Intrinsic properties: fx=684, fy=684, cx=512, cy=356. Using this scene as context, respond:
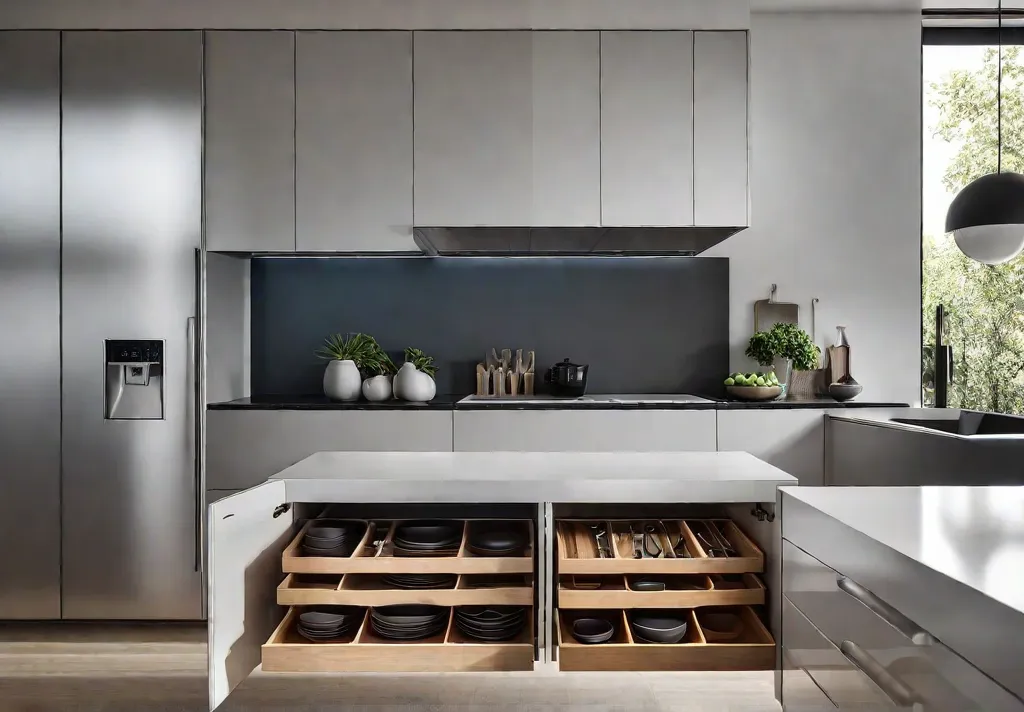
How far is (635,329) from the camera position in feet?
11.8

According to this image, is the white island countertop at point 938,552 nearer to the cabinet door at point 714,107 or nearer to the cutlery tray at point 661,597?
the cutlery tray at point 661,597

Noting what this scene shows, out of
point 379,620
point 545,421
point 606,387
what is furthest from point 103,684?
point 606,387

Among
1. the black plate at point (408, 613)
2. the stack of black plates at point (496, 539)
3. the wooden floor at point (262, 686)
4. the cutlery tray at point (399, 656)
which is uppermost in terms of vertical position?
the stack of black plates at point (496, 539)

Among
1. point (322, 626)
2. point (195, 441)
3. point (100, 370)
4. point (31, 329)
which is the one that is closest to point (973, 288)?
point (322, 626)

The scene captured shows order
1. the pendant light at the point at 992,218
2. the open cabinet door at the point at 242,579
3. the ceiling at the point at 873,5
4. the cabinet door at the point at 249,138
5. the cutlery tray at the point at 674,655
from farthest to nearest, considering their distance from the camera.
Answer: the ceiling at the point at 873,5 < the cabinet door at the point at 249,138 < the pendant light at the point at 992,218 < the cutlery tray at the point at 674,655 < the open cabinet door at the point at 242,579

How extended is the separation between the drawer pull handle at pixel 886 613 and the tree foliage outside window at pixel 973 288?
3.02 m

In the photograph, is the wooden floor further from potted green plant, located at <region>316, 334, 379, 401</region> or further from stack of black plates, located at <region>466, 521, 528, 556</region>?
potted green plant, located at <region>316, 334, 379, 401</region>

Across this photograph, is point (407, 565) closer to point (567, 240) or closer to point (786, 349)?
point (567, 240)

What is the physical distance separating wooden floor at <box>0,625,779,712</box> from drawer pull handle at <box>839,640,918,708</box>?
2.40ft

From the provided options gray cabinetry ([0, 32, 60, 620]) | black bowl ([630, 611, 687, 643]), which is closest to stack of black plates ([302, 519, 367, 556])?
black bowl ([630, 611, 687, 643])

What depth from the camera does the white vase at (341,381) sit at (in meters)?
3.21

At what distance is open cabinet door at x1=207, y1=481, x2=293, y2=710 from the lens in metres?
1.34

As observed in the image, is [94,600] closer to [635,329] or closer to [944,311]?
[635,329]

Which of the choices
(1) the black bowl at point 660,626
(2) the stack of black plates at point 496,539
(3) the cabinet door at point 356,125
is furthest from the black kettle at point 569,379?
(1) the black bowl at point 660,626
